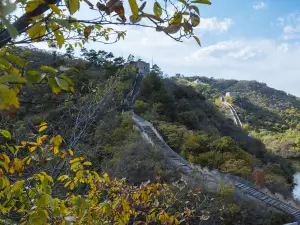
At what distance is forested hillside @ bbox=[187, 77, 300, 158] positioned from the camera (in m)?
39.0

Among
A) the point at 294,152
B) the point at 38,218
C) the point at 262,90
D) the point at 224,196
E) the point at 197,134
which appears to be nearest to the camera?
the point at 38,218

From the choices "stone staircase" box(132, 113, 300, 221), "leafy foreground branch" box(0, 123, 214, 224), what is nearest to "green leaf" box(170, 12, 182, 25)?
"leafy foreground branch" box(0, 123, 214, 224)

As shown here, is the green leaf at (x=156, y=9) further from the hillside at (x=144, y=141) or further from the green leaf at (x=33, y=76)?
the hillside at (x=144, y=141)

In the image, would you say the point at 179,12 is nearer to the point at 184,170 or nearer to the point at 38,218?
the point at 38,218

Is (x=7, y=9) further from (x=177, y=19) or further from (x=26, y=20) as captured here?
(x=177, y=19)

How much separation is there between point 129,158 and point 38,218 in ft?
36.3

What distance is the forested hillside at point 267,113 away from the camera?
3897 centimetres

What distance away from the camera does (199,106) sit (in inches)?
992

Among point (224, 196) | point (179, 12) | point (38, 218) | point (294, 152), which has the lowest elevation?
point (294, 152)

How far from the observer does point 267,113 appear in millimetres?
60219

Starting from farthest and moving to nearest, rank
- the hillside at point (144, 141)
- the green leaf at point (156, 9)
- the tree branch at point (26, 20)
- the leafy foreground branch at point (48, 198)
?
the hillside at point (144, 141), the leafy foreground branch at point (48, 198), the green leaf at point (156, 9), the tree branch at point (26, 20)

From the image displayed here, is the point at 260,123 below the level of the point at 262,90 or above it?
below

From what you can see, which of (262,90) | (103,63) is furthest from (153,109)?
(262,90)

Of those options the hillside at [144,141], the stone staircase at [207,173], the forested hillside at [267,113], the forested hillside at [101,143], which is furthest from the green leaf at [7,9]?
the forested hillside at [267,113]
